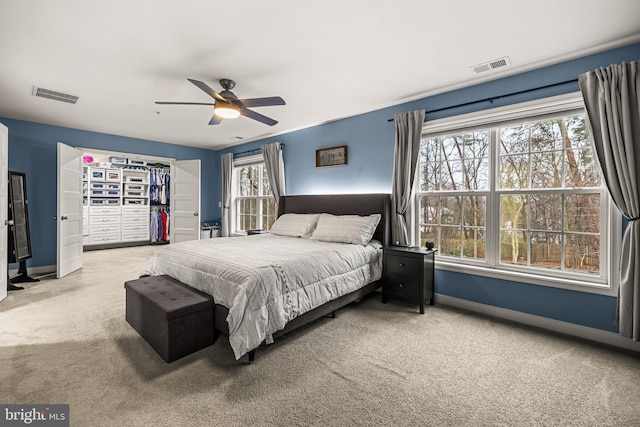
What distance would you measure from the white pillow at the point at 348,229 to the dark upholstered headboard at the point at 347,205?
135mm

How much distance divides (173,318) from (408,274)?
243 centimetres

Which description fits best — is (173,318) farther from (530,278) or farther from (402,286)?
(530,278)

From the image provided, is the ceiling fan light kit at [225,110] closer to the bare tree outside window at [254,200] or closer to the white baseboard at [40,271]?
the bare tree outside window at [254,200]

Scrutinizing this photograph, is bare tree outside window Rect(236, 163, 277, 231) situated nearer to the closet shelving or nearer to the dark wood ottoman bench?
the closet shelving

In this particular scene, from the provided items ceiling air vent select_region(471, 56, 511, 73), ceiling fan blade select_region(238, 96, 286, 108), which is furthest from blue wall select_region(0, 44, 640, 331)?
ceiling fan blade select_region(238, 96, 286, 108)

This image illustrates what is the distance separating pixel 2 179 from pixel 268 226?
3.89 m

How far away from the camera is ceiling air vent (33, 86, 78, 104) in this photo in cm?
351

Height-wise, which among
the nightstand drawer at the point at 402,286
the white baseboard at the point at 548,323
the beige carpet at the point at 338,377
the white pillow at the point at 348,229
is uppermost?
the white pillow at the point at 348,229

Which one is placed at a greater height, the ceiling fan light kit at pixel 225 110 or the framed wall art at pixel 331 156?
the ceiling fan light kit at pixel 225 110

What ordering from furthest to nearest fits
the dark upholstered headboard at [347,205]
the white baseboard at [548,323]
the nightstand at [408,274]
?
the dark upholstered headboard at [347,205] → the nightstand at [408,274] → the white baseboard at [548,323]

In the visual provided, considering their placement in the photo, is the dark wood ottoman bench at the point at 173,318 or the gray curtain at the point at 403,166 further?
the gray curtain at the point at 403,166

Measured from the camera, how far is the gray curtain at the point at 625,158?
7.57 feet

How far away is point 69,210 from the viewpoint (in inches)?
189

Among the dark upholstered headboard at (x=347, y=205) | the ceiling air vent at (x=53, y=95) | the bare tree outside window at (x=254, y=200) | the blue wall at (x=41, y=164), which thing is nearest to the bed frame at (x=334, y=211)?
the dark upholstered headboard at (x=347, y=205)
